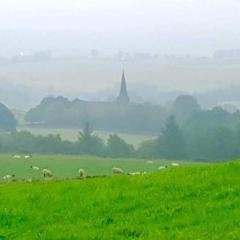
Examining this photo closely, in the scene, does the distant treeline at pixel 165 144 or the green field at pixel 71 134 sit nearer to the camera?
the distant treeline at pixel 165 144

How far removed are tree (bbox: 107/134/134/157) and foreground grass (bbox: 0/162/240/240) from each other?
2576 inches

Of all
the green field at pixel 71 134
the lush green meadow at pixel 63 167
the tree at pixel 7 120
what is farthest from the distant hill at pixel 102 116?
the lush green meadow at pixel 63 167

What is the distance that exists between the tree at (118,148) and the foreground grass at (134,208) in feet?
215

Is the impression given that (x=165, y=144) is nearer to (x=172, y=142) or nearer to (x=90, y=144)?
(x=172, y=142)

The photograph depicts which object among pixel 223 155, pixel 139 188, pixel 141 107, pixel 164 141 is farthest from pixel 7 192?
pixel 141 107

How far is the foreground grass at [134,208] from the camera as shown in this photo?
14711mm

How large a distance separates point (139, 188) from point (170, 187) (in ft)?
3.10

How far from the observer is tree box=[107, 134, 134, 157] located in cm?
8872

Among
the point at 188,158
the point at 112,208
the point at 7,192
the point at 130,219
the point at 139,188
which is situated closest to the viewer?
the point at 130,219

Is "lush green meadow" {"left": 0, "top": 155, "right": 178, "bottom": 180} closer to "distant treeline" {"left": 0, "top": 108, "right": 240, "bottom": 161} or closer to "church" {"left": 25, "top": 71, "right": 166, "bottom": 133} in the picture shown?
"distant treeline" {"left": 0, "top": 108, "right": 240, "bottom": 161}

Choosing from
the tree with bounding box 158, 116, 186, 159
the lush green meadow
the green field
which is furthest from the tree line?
the lush green meadow

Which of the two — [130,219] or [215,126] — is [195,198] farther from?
[215,126]

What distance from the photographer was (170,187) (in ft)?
59.8

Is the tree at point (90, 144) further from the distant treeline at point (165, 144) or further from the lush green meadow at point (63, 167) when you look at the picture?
the lush green meadow at point (63, 167)
